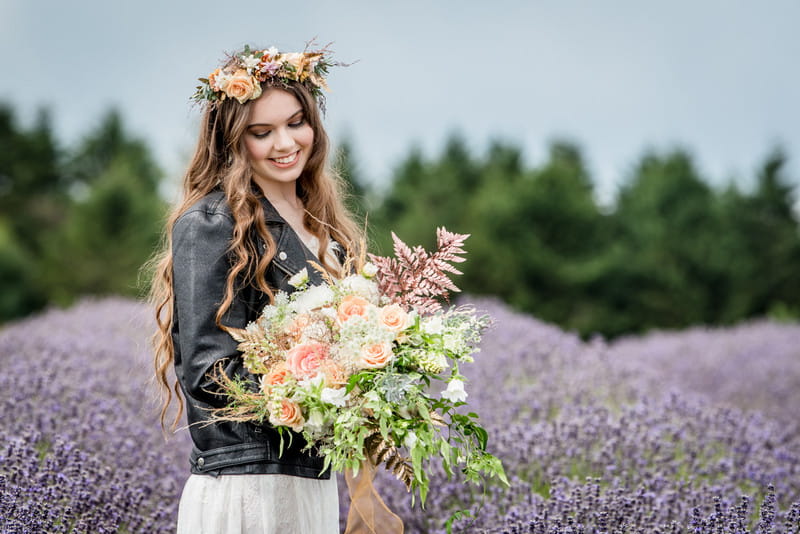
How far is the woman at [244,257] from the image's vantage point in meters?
2.15

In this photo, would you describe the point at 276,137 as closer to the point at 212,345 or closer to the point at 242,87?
the point at 242,87

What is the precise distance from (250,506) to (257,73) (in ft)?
4.43

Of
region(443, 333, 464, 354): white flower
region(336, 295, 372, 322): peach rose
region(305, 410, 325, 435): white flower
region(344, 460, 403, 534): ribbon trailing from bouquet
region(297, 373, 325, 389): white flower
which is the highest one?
region(336, 295, 372, 322): peach rose

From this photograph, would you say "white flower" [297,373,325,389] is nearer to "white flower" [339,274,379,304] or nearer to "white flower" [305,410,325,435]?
"white flower" [305,410,325,435]

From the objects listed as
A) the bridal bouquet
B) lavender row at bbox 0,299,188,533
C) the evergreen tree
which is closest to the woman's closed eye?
the bridal bouquet

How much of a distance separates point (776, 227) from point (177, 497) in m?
17.3

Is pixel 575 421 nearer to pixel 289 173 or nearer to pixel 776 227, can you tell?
pixel 289 173

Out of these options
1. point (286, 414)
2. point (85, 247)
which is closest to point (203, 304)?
point (286, 414)

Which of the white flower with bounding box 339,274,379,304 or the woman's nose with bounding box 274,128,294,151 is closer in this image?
the white flower with bounding box 339,274,379,304

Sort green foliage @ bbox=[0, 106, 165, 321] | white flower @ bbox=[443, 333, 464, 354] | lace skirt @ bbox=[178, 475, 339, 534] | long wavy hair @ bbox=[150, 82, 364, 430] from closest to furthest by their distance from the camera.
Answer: white flower @ bbox=[443, 333, 464, 354] → lace skirt @ bbox=[178, 475, 339, 534] → long wavy hair @ bbox=[150, 82, 364, 430] → green foliage @ bbox=[0, 106, 165, 321]

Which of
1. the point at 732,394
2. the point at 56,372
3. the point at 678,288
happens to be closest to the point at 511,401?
the point at 56,372

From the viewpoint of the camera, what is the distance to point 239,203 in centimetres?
230

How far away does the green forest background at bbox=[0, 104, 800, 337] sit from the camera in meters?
14.8

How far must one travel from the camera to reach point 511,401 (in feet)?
16.1
